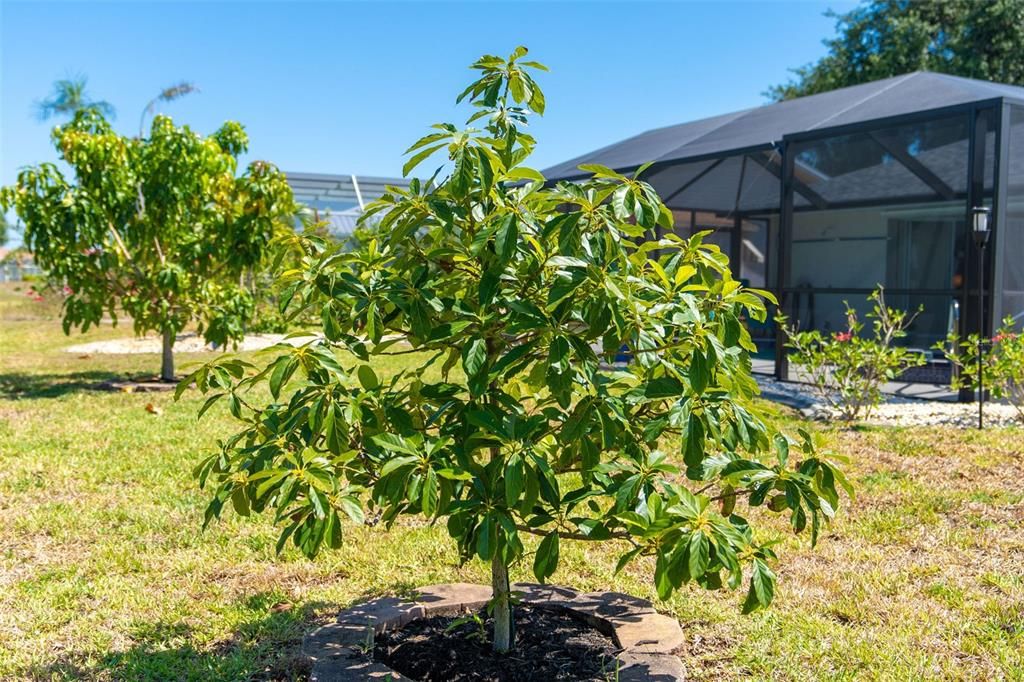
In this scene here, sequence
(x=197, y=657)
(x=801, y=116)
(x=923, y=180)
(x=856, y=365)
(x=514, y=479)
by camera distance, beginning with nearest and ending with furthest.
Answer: (x=514, y=479)
(x=197, y=657)
(x=856, y=365)
(x=923, y=180)
(x=801, y=116)

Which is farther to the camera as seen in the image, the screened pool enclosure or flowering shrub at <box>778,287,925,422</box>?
the screened pool enclosure

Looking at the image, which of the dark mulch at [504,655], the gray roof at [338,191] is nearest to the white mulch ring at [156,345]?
the gray roof at [338,191]

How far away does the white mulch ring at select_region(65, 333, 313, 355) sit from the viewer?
1491 centimetres

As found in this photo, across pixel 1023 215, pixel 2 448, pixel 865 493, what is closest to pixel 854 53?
pixel 1023 215

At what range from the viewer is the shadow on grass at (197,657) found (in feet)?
10.6

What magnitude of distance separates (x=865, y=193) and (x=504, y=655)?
1062 cm

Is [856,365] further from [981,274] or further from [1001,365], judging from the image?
[981,274]

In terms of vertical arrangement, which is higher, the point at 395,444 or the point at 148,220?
the point at 148,220

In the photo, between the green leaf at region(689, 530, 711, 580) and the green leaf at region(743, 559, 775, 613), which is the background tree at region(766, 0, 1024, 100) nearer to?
the green leaf at region(743, 559, 775, 613)

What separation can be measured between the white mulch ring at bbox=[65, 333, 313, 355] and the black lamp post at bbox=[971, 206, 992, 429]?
983 centimetres

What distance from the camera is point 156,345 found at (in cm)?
1595

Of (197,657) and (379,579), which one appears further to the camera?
(379,579)

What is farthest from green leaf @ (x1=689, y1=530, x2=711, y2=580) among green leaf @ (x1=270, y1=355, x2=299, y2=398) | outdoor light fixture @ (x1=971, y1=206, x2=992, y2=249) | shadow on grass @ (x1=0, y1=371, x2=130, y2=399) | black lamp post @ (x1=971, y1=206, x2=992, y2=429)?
shadow on grass @ (x1=0, y1=371, x2=130, y2=399)

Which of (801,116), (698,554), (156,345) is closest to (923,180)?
(801,116)
